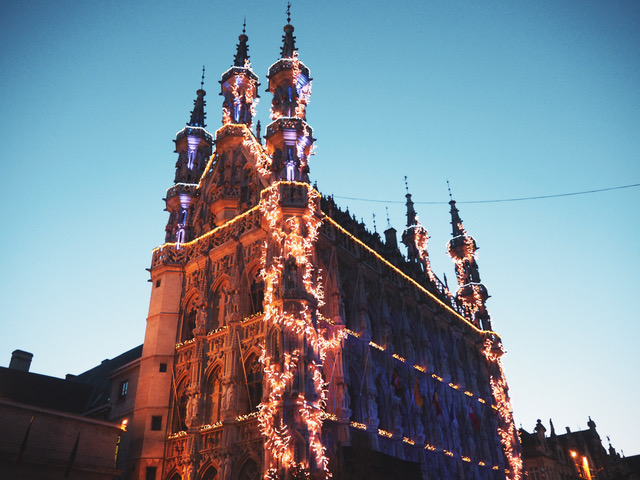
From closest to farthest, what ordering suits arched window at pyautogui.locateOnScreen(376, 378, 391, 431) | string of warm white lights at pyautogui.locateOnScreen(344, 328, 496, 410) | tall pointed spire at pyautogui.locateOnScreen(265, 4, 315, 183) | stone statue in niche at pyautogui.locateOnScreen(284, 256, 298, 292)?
stone statue in niche at pyautogui.locateOnScreen(284, 256, 298, 292)
tall pointed spire at pyautogui.locateOnScreen(265, 4, 315, 183)
arched window at pyautogui.locateOnScreen(376, 378, 391, 431)
string of warm white lights at pyautogui.locateOnScreen(344, 328, 496, 410)

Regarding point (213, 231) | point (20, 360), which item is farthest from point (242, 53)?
point (20, 360)

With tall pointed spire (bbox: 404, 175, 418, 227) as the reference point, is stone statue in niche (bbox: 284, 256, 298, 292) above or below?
below

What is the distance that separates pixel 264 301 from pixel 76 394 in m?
22.6

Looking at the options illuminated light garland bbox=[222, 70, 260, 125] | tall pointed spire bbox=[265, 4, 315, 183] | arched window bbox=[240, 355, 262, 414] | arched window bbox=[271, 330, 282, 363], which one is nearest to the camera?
arched window bbox=[271, 330, 282, 363]

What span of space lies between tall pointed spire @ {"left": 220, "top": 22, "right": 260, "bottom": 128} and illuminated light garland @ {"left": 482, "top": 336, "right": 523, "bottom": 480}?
27356 millimetres

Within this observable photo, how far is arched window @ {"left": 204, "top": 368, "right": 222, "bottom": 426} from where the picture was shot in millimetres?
27828

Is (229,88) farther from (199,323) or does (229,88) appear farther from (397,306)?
(397,306)

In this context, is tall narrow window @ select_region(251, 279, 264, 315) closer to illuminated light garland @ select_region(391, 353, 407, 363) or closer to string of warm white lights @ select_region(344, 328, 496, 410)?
string of warm white lights @ select_region(344, 328, 496, 410)

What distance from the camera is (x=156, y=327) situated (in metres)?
31.9

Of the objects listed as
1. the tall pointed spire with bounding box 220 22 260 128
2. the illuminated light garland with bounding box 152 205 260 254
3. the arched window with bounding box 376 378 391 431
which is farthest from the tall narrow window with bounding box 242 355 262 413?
the tall pointed spire with bounding box 220 22 260 128

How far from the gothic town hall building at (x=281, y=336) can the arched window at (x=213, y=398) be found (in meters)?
0.07

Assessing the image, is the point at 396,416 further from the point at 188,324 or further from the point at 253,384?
the point at 188,324

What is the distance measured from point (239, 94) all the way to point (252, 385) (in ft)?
62.7

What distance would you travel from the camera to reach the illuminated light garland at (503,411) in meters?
43.4
